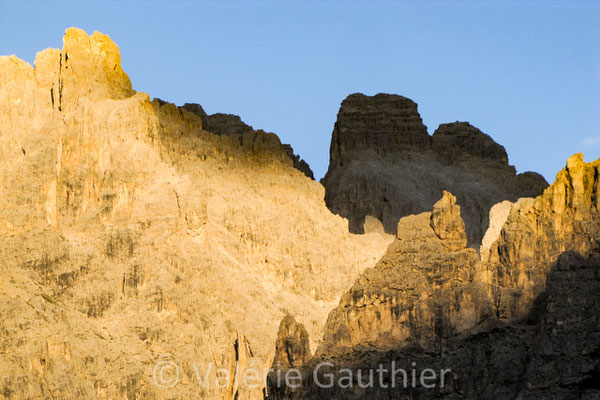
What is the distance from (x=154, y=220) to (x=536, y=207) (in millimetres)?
33272

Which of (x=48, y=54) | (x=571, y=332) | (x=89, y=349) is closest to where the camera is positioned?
(x=571, y=332)

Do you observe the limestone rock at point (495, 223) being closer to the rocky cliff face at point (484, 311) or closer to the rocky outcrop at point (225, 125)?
the rocky outcrop at point (225, 125)

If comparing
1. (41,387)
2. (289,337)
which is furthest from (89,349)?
(289,337)

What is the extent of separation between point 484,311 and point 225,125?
2487 inches

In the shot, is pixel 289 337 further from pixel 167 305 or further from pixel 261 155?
pixel 261 155

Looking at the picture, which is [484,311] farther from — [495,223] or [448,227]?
[495,223]

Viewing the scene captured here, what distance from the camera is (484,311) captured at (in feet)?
433

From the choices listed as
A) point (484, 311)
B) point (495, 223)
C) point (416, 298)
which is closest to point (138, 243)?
point (416, 298)

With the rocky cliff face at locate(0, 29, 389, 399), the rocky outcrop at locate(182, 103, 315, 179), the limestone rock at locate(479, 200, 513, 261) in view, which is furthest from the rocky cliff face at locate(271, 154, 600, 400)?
the rocky outcrop at locate(182, 103, 315, 179)

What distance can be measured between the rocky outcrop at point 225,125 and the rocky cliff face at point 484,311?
49.3m

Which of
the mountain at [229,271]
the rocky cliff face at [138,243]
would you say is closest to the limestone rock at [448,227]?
the mountain at [229,271]

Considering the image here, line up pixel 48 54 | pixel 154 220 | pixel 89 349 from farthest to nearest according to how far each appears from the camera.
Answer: pixel 48 54
pixel 154 220
pixel 89 349

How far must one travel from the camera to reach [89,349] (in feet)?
494

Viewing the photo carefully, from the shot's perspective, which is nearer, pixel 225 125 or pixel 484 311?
pixel 484 311
